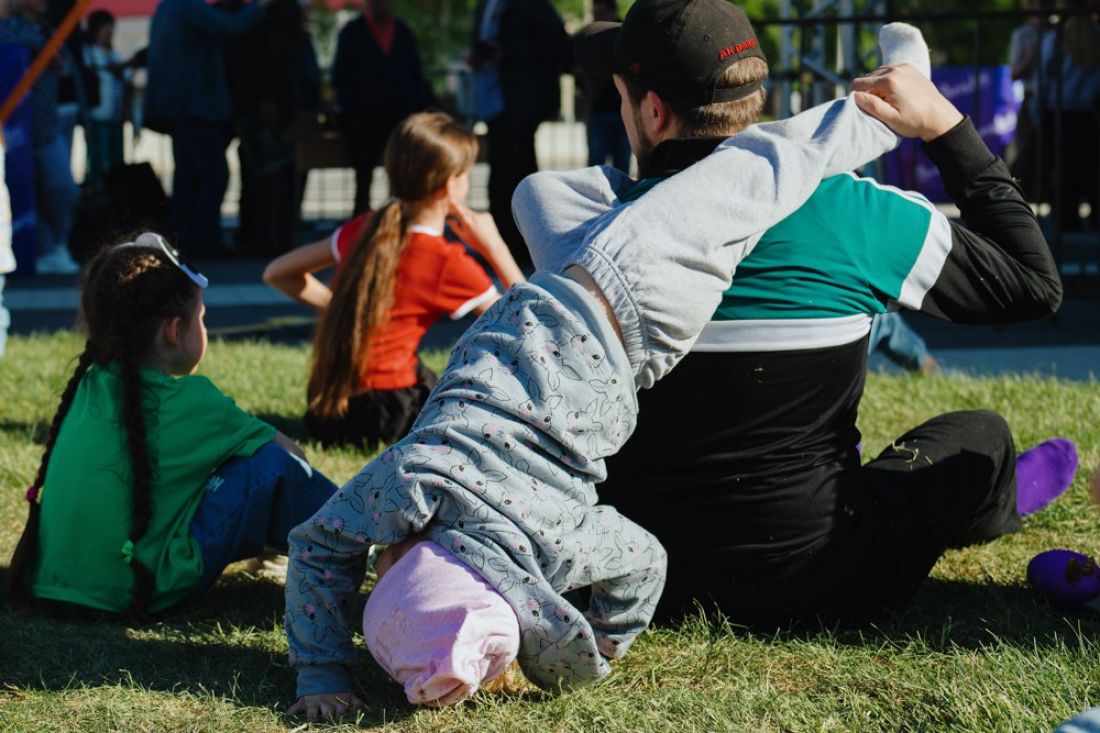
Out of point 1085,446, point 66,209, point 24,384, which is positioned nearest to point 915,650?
point 1085,446

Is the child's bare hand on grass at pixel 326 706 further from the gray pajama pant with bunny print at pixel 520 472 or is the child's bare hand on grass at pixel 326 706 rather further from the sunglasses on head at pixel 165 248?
the sunglasses on head at pixel 165 248

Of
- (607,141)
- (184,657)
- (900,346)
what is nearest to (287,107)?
(607,141)

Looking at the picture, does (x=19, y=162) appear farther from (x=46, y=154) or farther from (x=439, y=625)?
(x=439, y=625)

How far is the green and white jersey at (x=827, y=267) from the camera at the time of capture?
2.76m

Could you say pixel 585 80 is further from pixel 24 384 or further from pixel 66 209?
pixel 24 384

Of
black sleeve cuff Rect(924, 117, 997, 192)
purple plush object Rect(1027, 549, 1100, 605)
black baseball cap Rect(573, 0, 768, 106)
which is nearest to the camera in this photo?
black baseball cap Rect(573, 0, 768, 106)

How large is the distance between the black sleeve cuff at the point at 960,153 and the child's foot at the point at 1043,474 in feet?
3.57

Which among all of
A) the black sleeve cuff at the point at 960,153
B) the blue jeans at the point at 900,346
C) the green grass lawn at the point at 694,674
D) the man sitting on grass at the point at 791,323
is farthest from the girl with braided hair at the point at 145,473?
the blue jeans at the point at 900,346

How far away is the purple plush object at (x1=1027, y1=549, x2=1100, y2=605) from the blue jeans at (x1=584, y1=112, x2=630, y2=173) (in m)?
7.87

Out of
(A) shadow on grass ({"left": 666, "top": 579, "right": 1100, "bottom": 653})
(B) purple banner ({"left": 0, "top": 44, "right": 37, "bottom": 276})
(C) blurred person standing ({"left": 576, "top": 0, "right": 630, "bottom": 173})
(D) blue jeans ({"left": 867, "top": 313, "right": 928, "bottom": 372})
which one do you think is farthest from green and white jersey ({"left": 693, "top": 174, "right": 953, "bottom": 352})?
(C) blurred person standing ({"left": 576, "top": 0, "right": 630, "bottom": 173})

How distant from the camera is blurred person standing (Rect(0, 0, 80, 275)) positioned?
9.70 metres

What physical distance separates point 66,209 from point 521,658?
28.6 feet

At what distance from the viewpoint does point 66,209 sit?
10.5 meters

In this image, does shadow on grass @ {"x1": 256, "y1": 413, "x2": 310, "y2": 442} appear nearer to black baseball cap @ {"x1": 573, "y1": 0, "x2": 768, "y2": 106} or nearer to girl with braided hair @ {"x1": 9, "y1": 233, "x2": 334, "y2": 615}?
girl with braided hair @ {"x1": 9, "y1": 233, "x2": 334, "y2": 615}
